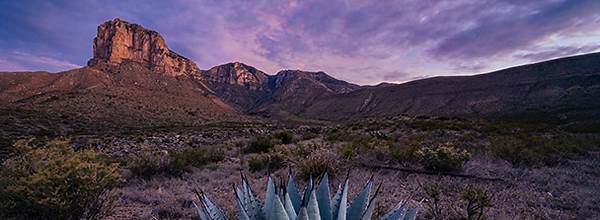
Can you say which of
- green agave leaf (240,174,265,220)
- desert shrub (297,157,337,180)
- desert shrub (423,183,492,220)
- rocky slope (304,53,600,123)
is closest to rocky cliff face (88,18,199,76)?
rocky slope (304,53,600,123)

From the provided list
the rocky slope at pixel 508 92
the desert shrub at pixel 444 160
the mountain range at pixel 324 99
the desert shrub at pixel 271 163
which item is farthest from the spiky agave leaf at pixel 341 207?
the rocky slope at pixel 508 92

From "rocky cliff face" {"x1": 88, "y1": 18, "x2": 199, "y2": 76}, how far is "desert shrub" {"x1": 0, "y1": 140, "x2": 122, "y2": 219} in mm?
116322

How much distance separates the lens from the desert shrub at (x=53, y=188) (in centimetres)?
429

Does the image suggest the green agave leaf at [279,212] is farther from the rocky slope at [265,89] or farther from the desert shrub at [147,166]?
the rocky slope at [265,89]

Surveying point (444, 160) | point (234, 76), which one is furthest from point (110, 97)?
point (234, 76)

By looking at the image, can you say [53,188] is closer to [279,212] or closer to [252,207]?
[252,207]

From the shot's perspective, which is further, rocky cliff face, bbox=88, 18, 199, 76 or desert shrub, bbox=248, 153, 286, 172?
rocky cliff face, bbox=88, 18, 199, 76

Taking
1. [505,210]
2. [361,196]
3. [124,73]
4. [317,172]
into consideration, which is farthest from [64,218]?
[124,73]

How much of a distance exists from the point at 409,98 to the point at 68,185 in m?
88.2

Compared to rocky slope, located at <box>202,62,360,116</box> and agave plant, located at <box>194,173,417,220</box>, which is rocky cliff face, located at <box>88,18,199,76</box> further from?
agave plant, located at <box>194,173,417,220</box>

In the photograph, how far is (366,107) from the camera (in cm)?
9938

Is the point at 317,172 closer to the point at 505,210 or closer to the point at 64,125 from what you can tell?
the point at 505,210

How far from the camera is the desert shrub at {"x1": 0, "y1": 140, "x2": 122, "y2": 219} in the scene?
429 cm

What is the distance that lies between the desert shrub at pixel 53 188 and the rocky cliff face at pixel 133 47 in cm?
11632
